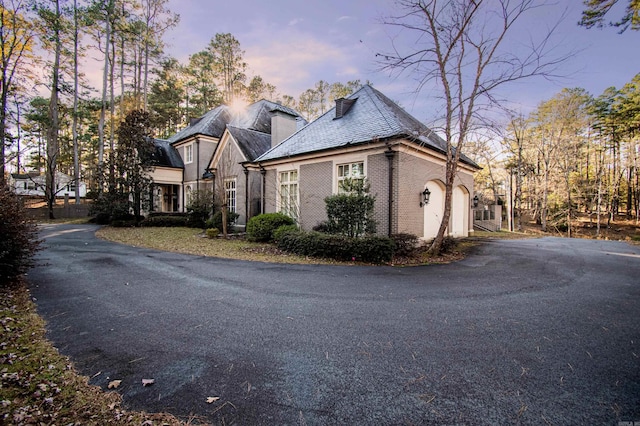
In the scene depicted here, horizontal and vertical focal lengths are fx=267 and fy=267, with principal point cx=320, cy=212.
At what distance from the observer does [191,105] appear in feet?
101

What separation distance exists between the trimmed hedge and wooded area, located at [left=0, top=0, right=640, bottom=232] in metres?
10.3

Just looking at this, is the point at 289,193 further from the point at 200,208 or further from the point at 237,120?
the point at 237,120

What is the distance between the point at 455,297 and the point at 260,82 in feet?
104

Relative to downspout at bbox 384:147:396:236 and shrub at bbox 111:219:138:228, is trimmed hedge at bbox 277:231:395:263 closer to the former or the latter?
downspout at bbox 384:147:396:236

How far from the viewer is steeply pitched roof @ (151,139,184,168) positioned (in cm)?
2136

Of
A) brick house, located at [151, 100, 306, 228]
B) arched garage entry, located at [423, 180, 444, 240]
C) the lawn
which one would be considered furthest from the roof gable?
the lawn

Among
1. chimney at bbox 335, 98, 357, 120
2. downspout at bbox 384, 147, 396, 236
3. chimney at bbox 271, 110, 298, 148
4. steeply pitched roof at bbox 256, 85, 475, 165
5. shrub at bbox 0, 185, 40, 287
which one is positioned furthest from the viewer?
chimney at bbox 271, 110, 298, 148

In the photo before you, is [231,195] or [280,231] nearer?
[280,231]

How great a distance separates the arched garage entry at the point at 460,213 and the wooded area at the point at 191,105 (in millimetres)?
2319

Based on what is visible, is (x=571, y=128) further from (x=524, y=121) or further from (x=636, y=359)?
(x=636, y=359)

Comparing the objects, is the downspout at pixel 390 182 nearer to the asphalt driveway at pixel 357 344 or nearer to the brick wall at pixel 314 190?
the brick wall at pixel 314 190

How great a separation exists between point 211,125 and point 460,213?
19.2 m

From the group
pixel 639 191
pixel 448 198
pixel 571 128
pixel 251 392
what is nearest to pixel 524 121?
pixel 571 128

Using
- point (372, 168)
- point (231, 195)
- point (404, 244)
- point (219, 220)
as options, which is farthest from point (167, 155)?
point (404, 244)
